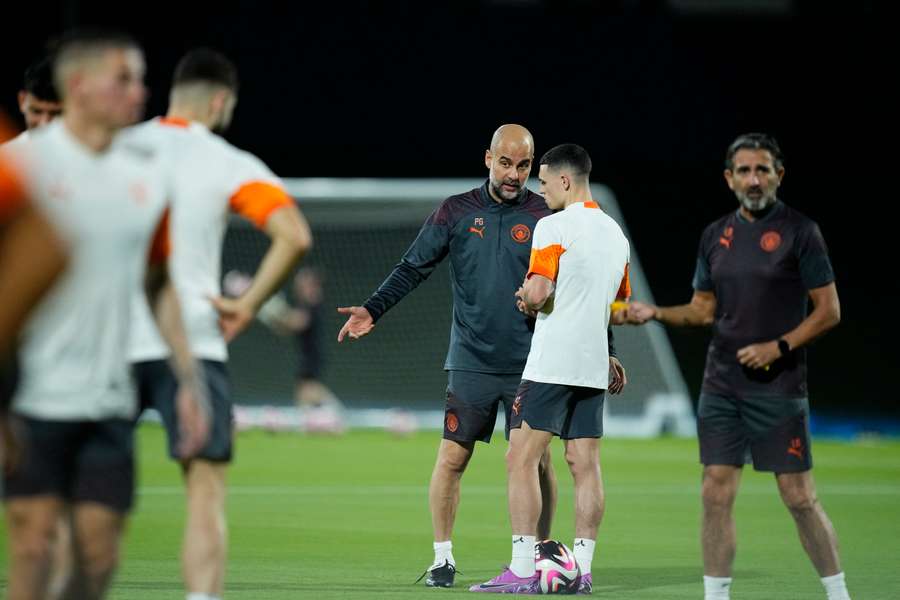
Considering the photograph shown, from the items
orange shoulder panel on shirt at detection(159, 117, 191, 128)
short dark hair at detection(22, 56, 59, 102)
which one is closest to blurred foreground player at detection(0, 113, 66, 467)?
orange shoulder panel on shirt at detection(159, 117, 191, 128)

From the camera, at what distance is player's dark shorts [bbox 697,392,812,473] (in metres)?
6.82

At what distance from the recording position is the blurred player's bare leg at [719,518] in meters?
6.88

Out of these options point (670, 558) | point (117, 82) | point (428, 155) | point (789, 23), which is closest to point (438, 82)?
point (428, 155)

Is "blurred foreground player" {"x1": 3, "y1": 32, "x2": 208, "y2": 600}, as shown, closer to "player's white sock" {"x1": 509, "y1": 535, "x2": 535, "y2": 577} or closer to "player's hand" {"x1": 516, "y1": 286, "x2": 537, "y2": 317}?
"player's hand" {"x1": 516, "y1": 286, "x2": 537, "y2": 317}

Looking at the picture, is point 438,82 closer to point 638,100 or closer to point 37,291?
point 638,100

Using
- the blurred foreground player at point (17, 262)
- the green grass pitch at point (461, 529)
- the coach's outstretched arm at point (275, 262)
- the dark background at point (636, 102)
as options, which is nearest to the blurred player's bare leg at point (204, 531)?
the coach's outstretched arm at point (275, 262)

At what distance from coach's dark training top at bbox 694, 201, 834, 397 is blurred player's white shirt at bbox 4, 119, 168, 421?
3.30m

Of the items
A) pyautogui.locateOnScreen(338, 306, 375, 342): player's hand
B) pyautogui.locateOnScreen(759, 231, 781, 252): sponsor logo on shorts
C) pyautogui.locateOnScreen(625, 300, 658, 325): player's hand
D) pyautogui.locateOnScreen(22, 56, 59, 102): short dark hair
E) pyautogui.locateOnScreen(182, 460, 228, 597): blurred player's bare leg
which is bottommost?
pyautogui.locateOnScreen(182, 460, 228, 597): blurred player's bare leg

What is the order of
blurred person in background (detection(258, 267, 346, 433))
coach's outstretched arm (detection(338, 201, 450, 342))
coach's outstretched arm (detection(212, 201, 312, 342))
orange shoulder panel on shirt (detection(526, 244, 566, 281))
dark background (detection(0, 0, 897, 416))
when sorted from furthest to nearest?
dark background (detection(0, 0, 897, 416)) → blurred person in background (detection(258, 267, 346, 433)) → coach's outstretched arm (detection(338, 201, 450, 342)) → orange shoulder panel on shirt (detection(526, 244, 566, 281)) → coach's outstretched arm (detection(212, 201, 312, 342))

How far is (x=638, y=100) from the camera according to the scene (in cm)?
2686

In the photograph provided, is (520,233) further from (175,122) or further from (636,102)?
(636,102)

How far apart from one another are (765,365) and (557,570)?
163 centimetres

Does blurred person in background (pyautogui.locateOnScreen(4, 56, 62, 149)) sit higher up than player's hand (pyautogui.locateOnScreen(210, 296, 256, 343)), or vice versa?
blurred person in background (pyautogui.locateOnScreen(4, 56, 62, 149))

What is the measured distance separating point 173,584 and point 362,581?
39.7 inches
